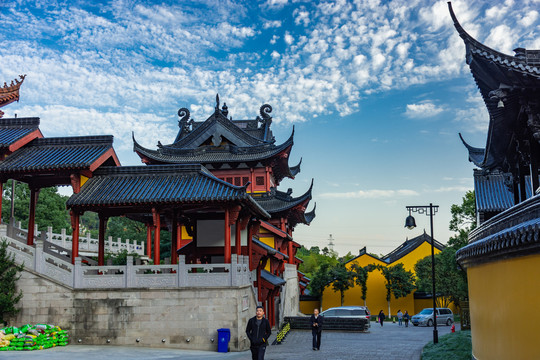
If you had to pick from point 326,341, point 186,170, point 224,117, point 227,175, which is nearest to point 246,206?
point 186,170

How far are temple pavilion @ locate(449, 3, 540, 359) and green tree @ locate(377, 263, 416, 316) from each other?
1289 inches

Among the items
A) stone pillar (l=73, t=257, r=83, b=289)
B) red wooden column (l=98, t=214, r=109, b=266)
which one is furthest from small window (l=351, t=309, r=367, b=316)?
stone pillar (l=73, t=257, r=83, b=289)

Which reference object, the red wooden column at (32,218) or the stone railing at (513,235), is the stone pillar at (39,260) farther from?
the stone railing at (513,235)

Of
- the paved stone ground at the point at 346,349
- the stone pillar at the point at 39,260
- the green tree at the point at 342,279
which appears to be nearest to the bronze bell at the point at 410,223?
the paved stone ground at the point at 346,349

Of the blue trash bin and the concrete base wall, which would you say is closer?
the blue trash bin

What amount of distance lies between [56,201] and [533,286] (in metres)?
44.1

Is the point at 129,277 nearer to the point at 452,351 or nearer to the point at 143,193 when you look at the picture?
the point at 143,193

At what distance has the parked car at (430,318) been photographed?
123ft

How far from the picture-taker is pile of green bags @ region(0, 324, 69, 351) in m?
15.5

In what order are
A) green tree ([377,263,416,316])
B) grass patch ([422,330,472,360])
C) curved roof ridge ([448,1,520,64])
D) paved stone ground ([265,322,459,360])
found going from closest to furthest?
curved roof ridge ([448,1,520,64]) → grass patch ([422,330,472,360]) → paved stone ground ([265,322,459,360]) → green tree ([377,263,416,316])

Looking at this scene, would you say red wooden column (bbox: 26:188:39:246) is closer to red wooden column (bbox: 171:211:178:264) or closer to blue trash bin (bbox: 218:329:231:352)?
red wooden column (bbox: 171:211:178:264)

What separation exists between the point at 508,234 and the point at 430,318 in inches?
1222

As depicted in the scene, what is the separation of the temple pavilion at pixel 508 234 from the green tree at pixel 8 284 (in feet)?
46.8

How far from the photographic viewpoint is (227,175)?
35875mm
